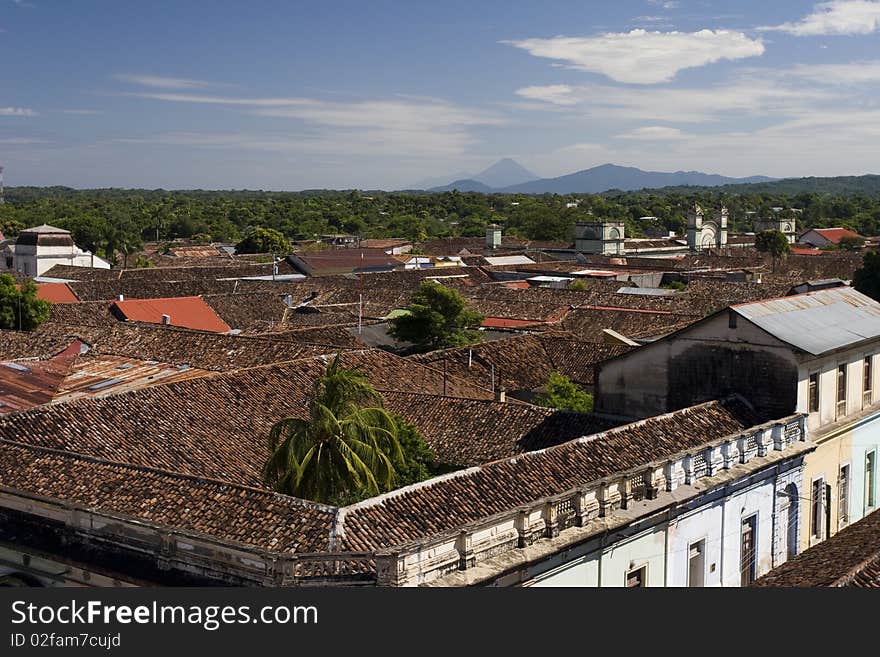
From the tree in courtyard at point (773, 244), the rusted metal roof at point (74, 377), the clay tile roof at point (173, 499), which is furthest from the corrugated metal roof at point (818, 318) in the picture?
the tree in courtyard at point (773, 244)

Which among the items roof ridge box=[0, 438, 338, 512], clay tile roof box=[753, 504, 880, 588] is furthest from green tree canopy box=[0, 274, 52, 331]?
clay tile roof box=[753, 504, 880, 588]

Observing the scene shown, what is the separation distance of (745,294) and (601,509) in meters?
39.8

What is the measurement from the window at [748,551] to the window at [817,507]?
8.36 feet

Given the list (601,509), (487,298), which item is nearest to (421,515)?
(601,509)

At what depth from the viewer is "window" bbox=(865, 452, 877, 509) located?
2363 cm

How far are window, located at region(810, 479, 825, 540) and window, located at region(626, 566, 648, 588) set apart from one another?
6309 millimetres

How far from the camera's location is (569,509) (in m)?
15.4

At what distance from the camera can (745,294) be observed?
175 ft

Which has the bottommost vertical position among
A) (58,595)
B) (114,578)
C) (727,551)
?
(727,551)

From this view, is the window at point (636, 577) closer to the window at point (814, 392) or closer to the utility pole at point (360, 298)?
the window at point (814, 392)

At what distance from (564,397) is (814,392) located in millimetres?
8644

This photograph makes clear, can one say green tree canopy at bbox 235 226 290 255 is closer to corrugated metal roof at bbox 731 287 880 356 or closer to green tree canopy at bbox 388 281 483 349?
green tree canopy at bbox 388 281 483 349

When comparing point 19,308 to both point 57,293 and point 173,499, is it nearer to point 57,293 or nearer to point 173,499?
point 57,293

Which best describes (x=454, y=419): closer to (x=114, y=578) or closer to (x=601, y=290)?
(x=114, y=578)
